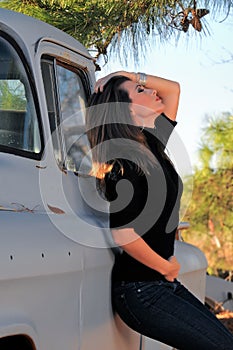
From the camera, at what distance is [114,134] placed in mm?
3191

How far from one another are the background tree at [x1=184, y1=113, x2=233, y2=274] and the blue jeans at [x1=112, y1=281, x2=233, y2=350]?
9.34 m

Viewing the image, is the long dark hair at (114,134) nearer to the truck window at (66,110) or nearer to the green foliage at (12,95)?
the truck window at (66,110)

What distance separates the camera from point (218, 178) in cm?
1474

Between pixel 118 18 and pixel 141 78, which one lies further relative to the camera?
pixel 118 18

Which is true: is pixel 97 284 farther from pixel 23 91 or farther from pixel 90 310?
pixel 23 91

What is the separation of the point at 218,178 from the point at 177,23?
9.04 m

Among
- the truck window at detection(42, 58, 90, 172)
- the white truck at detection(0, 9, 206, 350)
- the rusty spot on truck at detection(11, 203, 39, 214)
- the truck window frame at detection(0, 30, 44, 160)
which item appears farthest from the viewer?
the truck window at detection(42, 58, 90, 172)

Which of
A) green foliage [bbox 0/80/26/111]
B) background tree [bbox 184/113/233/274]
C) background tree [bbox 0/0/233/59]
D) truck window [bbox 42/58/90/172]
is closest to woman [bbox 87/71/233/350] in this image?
truck window [bbox 42/58/90/172]

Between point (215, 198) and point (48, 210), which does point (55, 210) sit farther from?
point (215, 198)

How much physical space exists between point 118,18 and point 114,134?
2.55 m

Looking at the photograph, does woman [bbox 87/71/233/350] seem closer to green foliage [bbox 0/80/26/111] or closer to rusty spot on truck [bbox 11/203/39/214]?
green foliage [bbox 0/80/26/111]

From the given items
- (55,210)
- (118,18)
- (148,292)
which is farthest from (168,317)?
(118,18)

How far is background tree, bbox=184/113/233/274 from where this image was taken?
45.5 feet

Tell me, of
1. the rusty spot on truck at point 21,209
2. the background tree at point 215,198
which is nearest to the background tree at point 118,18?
the rusty spot on truck at point 21,209
